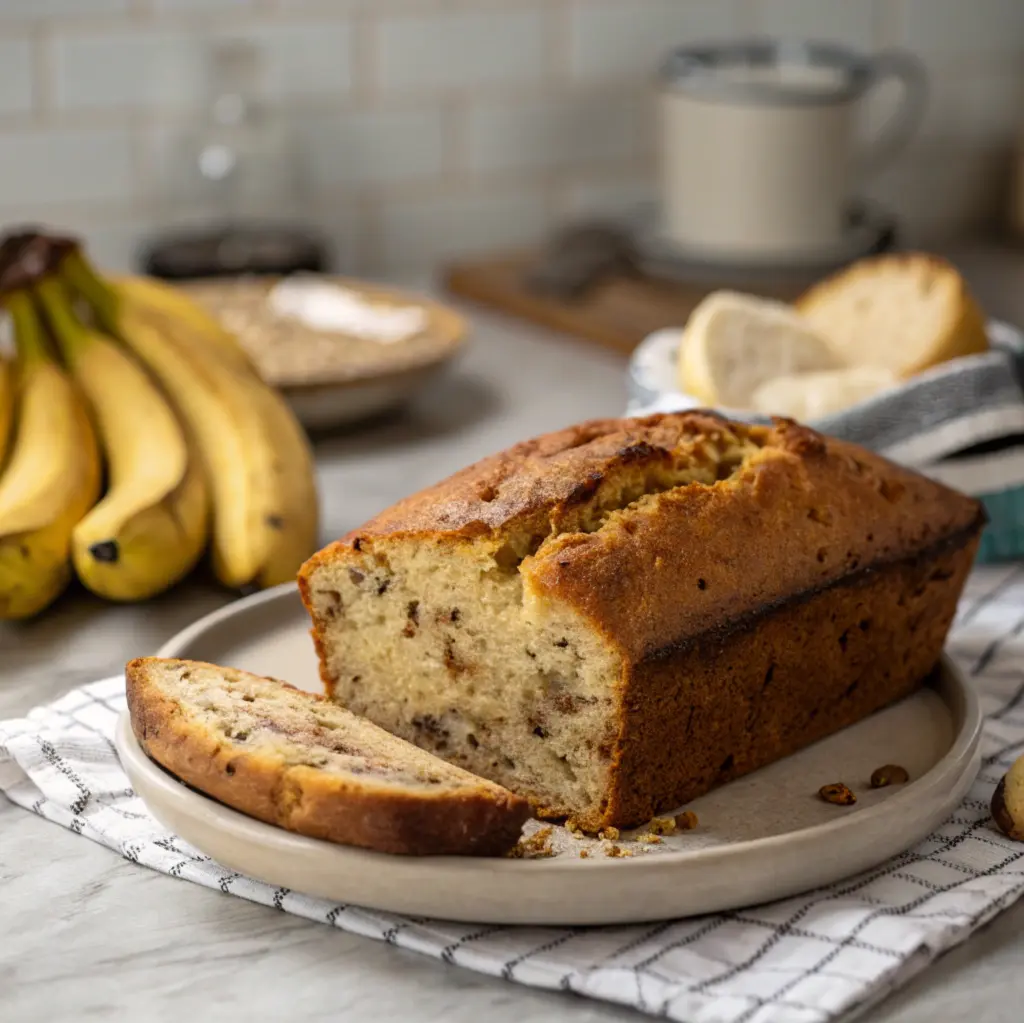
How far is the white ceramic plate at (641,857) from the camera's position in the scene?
100 centimetres

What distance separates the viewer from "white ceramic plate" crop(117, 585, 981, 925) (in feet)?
3.28

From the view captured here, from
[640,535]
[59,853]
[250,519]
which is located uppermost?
[640,535]

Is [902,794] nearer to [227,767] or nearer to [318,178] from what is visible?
[227,767]

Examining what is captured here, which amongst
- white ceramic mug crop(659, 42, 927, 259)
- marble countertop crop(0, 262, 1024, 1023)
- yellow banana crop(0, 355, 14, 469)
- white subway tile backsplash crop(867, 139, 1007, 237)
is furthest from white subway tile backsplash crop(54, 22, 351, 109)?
marble countertop crop(0, 262, 1024, 1023)

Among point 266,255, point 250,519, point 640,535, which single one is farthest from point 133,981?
point 266,255

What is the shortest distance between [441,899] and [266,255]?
1715 millimetres

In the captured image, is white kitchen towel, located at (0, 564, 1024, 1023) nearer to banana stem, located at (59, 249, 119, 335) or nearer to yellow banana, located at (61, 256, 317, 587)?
yellow banana, located at (61, 256, 317, 587)

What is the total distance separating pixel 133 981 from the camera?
1004 millimetres

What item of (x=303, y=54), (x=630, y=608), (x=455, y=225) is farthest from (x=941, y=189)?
(x=630, y=608)

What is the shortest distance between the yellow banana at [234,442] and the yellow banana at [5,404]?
0.46 feet

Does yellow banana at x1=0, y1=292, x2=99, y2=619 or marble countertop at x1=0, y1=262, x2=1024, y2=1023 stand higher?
yellow banana at x1=0, y1=292, x2=99, y2=619

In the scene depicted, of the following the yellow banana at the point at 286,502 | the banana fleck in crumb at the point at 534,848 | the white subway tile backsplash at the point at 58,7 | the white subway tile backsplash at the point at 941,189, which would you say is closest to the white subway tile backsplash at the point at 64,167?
the white subway tile backsplash at the point at 58,7

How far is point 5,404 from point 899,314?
3.33 feet

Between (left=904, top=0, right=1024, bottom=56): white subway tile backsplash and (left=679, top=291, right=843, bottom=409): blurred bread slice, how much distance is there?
162cm
